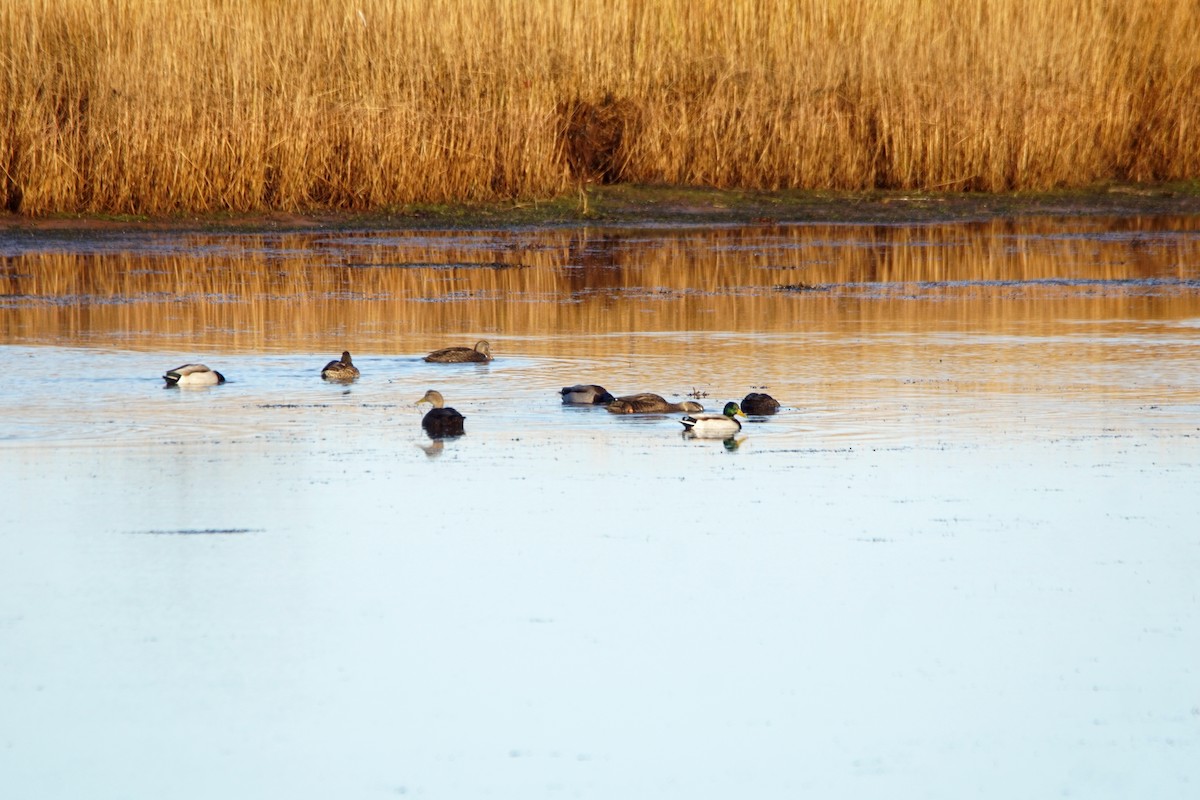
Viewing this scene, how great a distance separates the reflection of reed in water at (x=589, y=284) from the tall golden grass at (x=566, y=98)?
3.61 feet

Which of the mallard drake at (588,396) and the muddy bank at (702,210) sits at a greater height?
the muddy bank at (702,210)

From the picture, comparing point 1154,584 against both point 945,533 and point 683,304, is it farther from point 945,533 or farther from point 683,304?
point 683,304

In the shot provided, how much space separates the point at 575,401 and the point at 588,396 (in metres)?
0.10

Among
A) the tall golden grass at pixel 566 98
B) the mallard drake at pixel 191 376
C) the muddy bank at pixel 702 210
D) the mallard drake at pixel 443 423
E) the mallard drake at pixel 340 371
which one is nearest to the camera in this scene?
the mallard drake at pixel 443 423

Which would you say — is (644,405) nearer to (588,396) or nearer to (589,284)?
(588,396)

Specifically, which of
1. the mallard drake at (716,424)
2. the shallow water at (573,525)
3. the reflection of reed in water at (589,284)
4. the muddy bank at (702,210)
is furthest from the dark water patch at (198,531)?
the muddy bank at (702,210)

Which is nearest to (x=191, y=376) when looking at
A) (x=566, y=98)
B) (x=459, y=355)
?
(x=459, y=355)

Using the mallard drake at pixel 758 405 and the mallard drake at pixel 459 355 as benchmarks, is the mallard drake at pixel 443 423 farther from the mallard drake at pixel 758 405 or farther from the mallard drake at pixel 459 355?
the mallard drake at pixel 459 355

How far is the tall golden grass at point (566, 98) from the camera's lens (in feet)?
Answer: 59.3

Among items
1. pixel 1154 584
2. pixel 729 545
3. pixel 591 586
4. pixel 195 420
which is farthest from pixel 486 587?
pixel 195 420

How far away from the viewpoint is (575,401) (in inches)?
372

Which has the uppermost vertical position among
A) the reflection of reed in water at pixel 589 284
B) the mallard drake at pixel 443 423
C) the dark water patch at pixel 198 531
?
the reflection of reed in water at pixel 589 284

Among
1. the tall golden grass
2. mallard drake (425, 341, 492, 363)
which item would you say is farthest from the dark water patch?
the tall golden grass

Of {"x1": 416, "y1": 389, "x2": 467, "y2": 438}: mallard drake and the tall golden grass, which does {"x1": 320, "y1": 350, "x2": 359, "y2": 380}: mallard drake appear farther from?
the tall golden grass
